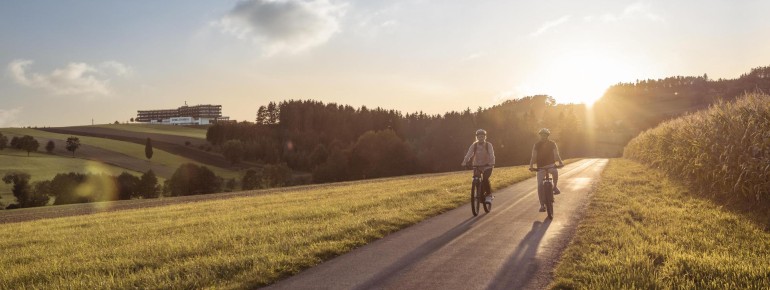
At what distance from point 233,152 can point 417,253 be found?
370 ft

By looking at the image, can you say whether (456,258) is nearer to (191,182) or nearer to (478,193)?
(478,193)

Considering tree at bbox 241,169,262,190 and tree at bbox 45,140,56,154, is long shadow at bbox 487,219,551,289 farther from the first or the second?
tree at bbox 45,140,56,154

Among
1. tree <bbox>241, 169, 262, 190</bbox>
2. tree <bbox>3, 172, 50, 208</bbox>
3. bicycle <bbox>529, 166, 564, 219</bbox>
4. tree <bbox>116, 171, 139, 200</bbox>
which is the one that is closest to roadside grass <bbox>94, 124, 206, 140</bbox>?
tree <bbox>241, 169, 262, 190</bbox>

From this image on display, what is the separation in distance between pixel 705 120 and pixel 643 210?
23.7 ft

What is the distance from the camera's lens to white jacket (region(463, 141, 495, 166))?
563 inches

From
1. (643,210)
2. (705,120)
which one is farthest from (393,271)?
(705,120)

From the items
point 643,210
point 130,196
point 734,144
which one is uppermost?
point 734,144

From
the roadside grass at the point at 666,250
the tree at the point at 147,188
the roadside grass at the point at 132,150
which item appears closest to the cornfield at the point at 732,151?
the roadside grass at the point at 666,250

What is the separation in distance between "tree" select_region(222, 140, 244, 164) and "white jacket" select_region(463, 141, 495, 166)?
108m

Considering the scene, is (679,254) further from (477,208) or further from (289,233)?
(289,233)

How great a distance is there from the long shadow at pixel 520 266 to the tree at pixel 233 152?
367 ft

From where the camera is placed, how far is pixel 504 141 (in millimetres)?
114750

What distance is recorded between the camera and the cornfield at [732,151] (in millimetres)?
11883

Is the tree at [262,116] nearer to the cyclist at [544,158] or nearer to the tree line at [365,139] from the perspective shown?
the tree line at [365,139]
